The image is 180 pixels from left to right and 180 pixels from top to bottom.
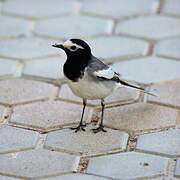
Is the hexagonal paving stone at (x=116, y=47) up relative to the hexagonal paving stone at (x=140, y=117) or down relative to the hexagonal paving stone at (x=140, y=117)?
up

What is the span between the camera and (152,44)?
6.17m

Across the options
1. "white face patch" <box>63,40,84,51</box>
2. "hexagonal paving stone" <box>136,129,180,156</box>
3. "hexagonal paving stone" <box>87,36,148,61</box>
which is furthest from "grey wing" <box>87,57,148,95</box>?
"hexagonal paving stone" <box>87,36,148,61</box>

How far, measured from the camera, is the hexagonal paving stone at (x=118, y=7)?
268 inches

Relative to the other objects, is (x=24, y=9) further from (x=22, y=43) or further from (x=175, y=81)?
(x=175, y=81)

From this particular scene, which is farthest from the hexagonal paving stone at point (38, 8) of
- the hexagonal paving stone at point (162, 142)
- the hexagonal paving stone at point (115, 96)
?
the hexagonal paving stone at point (162, 142)

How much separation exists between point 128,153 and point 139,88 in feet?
2.50

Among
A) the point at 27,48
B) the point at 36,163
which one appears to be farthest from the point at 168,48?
the point at 36,163

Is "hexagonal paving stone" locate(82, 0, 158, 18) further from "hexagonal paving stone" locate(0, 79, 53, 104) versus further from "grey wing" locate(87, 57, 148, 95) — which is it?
"grey wing" locate(87, 57, 148, 95)

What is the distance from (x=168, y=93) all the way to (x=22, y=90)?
1.22 meters

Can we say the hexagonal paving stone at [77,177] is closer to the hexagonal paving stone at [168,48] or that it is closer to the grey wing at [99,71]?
the grey wing at [99,71]

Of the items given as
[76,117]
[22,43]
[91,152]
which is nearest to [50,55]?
[22,43]

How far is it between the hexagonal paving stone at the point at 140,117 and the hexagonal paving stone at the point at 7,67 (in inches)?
42.4

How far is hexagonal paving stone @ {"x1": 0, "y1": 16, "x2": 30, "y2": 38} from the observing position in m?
6.45

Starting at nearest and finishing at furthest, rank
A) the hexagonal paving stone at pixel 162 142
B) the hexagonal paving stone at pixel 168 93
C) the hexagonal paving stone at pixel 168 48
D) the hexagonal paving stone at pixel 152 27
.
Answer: the hexagonal paving stone at pixel 162 142
the hexagonal paving stone at pixel 168 93
the hexagonal paving stone at pixel 168 48
the hexagonal paving stone at pixel 152 27
